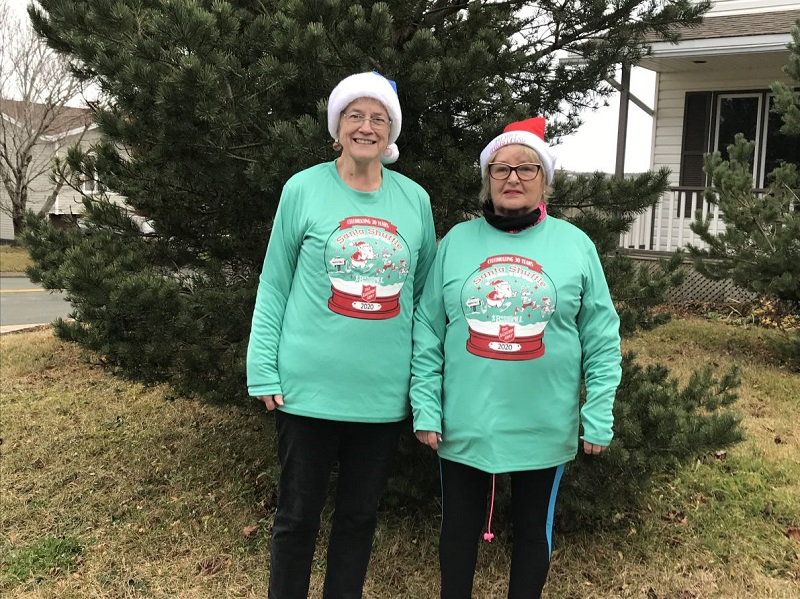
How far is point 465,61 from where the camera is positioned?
2658mm

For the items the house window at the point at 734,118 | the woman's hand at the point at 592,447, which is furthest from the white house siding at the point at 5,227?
the woman's hand at the point at 592,447

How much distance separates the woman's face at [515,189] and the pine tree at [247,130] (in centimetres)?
68

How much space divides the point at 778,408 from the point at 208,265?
4401mm

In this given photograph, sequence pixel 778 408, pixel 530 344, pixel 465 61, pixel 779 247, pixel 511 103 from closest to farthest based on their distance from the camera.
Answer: pixel 530 344 → pixel 465 61 → pixel 511 103 → pixel 778 408 → pixel 779 247

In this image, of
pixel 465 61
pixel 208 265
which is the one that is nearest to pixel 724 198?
pixel 465 61

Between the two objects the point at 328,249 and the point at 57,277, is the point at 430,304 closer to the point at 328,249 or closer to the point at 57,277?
the point at 328,249

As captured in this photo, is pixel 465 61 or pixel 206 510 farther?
pixel 206 510

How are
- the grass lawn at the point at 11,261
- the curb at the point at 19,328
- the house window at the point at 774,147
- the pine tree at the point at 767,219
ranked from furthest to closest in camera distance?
1. the grass lawn at the point at 11,261
2. the house window at the point at 774,147
3. the curb at the point at 19,328
4. the pine tree at the point at 767,219

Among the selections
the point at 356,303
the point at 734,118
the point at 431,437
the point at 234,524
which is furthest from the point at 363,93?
the point at 734,118

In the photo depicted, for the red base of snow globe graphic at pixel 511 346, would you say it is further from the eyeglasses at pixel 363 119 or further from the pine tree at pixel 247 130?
Answer: the pine tree at pixel 247 130

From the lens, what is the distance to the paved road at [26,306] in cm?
1077

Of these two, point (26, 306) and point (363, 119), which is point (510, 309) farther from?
point (26, 306)

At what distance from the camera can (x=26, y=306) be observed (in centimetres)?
1248

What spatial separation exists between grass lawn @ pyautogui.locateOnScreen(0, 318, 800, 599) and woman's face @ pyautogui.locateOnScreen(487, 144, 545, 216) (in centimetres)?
174
